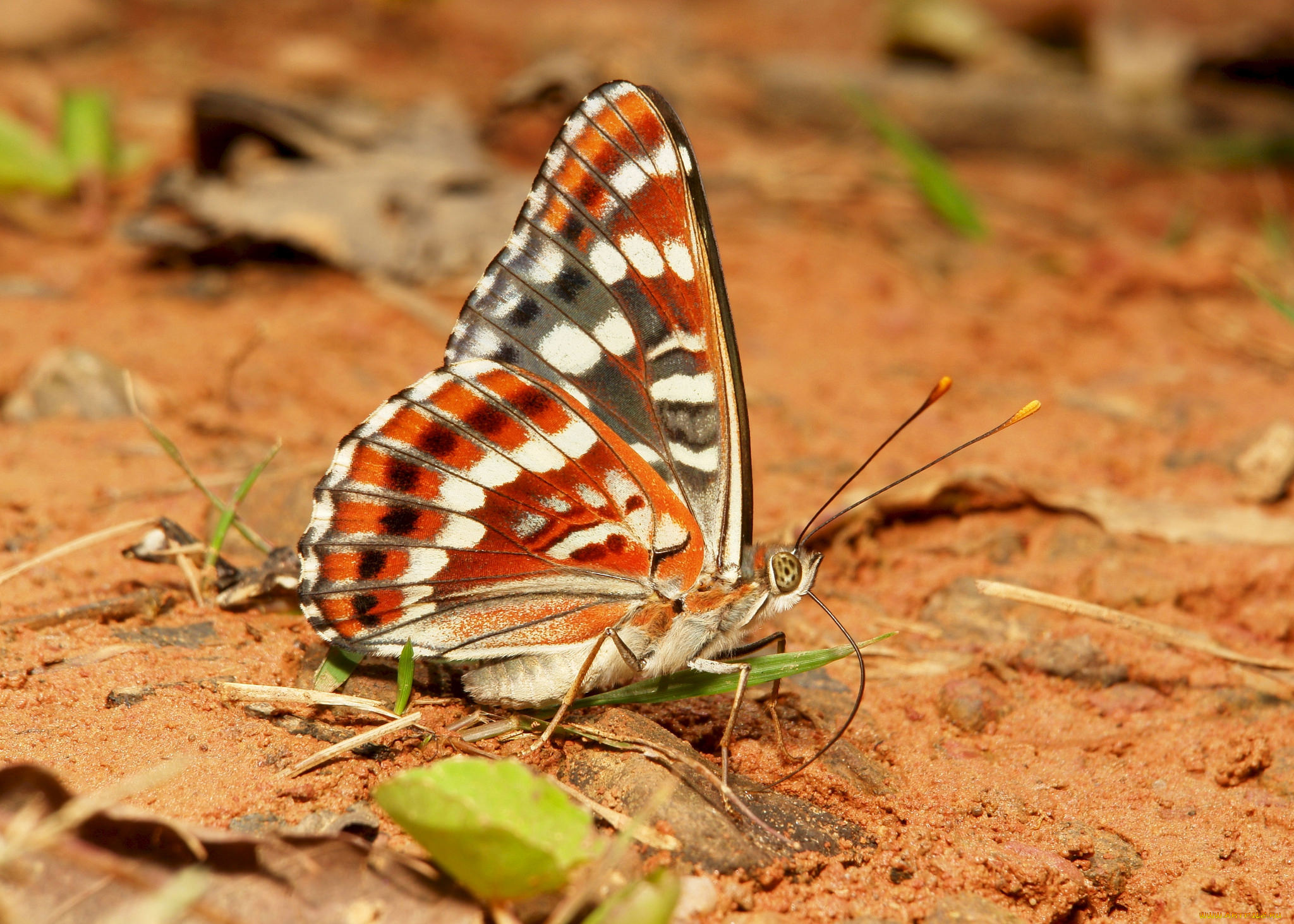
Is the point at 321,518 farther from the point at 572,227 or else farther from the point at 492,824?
the point at 492,824

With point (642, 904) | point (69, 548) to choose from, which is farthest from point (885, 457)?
point (69, 548)

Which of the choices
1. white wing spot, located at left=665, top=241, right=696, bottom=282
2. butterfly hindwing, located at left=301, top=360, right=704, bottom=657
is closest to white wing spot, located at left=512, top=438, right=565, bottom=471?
butterfly hindwing, located at left=301, top=360, right=704, bottom=657

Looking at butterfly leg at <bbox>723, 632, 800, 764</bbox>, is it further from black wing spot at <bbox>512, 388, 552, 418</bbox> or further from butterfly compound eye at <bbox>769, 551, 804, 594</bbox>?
black wing spot at <bbox>512, 388, 552, 418</bbox>

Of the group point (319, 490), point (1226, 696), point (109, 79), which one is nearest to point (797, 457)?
point (1226, 696)

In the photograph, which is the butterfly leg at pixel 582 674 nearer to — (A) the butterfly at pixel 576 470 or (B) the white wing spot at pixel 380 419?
(A) the butterfly at pixel 576 470

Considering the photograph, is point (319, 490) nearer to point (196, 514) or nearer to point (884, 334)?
point (196, 514)
